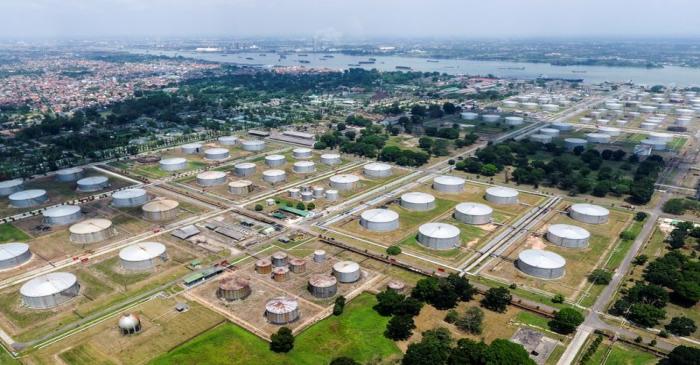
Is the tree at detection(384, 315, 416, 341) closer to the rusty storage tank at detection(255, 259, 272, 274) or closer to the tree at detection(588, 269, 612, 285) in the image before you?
the rusty storage tank at detection(255, 259, 272, 274)

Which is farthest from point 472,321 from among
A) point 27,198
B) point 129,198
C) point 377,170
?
point 27,198

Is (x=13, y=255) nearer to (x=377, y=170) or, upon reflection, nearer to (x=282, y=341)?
(x=282, y=341)

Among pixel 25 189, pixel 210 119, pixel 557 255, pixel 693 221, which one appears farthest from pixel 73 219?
pixel 693 221

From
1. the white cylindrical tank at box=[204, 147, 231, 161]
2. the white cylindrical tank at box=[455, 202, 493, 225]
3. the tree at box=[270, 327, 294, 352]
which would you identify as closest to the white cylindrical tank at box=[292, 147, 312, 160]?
the white cylindrical tank at box=[204, 147, 231, 161]

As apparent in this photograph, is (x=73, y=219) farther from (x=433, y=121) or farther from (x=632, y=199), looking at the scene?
(x=433, y=121)

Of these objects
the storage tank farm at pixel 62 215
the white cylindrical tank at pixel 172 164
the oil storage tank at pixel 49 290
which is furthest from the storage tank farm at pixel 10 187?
the oil storage tank at pixel 49 290

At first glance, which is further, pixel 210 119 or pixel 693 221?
pixel 210 119

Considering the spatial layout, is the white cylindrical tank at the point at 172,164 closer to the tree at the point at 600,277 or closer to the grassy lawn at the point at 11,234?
the grassy lawn at the point at 11,234
